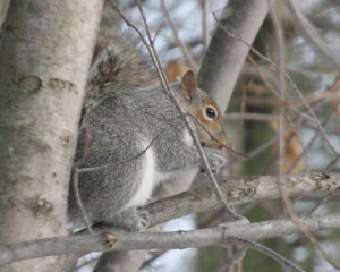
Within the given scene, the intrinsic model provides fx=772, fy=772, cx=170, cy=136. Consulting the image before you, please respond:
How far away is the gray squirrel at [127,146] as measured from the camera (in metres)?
1.95

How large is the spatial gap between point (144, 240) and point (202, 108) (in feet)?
3.38

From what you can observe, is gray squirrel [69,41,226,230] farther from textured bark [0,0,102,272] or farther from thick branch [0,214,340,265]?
thick branch [0,214,340,265]

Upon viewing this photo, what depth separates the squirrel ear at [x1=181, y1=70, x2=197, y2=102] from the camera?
2291mm

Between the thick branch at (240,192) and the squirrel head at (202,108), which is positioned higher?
the squirrel head at (202,108)

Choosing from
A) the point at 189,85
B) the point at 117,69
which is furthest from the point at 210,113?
the point at 117,69

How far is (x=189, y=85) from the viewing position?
233 centimetres

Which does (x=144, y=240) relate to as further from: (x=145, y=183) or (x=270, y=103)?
(x=270, y=103)

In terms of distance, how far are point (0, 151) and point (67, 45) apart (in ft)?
0.87

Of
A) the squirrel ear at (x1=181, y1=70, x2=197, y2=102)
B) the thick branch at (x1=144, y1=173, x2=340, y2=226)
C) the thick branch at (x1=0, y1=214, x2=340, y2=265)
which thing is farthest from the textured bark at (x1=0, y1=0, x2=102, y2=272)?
the squirrel ear at (x1=181, y1=70, x2=197, y2=102)

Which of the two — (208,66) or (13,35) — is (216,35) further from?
(13,35)

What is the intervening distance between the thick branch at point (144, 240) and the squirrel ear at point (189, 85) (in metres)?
0.85

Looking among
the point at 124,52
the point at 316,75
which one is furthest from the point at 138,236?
the point at 316,75

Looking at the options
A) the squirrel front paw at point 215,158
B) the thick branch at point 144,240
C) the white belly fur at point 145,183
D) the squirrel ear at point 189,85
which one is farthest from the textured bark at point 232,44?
the thick branch at point 144,240

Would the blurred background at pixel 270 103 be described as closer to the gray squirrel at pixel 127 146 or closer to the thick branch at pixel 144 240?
the gray squirrel at pixel 127 146
